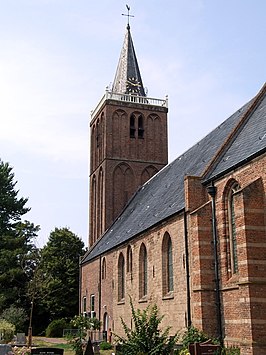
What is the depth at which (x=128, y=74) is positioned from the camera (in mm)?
47000

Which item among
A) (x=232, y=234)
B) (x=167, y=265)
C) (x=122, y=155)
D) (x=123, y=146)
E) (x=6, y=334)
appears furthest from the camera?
(x=123, y=146)

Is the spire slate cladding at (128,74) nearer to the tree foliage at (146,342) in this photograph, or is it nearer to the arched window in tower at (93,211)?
the arched window in tower at (93,211)

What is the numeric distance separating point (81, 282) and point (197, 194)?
1057 inches

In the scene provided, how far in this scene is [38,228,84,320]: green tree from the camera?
49.7m

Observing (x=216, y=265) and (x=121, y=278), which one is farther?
(x=121, y=278)

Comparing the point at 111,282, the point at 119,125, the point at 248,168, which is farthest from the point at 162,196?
the point at 119,125

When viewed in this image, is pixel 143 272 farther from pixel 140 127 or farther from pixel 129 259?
pixel 140 127

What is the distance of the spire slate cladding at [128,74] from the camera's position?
46.3 metres

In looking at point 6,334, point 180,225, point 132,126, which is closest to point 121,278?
point 6,334

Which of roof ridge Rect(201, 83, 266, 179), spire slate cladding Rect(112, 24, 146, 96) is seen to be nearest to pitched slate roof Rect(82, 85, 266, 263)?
roof ridge Rect(201, 83, 266, 179)

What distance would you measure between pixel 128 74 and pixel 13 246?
23.0 m

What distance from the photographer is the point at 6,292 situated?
50.7m

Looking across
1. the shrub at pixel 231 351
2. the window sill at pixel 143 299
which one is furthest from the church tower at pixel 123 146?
the shrub at pixel 231 351

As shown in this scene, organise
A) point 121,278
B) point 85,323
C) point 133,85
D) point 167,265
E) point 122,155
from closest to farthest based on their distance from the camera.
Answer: point 167,265, point 85,323, point 121,278, point 122,155, point 133,85
